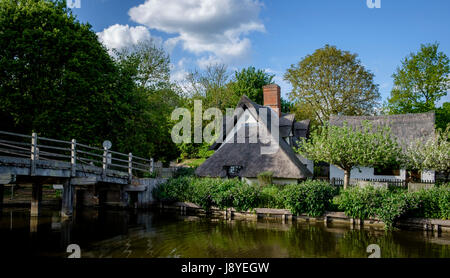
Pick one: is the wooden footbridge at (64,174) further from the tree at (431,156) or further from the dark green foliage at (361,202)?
the tree at (431,156)

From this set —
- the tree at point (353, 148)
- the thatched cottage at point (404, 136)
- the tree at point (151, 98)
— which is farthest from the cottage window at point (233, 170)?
the thatched cottage at point (404, 136)

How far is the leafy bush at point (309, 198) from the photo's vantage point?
54.0ft

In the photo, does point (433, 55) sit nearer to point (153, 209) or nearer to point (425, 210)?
point (425, 210)

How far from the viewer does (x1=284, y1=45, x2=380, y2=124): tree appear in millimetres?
36031

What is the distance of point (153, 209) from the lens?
67.8ft

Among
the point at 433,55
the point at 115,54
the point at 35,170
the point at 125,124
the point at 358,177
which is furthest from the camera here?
the point at 433,55

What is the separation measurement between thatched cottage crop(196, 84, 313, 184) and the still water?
4.32 m

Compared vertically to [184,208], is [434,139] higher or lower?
higher

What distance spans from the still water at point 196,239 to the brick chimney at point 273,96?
1195 cm

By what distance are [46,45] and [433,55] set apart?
118 ft

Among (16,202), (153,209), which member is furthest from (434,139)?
(16,202)

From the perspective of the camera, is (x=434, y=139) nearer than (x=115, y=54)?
Yes

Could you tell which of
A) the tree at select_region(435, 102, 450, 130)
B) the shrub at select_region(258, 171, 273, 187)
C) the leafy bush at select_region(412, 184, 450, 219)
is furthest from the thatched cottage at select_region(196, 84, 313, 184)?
the tree at select_region(435, 102, 450, 130)

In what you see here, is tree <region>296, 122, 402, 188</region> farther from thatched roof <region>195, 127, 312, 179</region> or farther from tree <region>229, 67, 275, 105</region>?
tree <region>229, 67, 275, 105</region>
